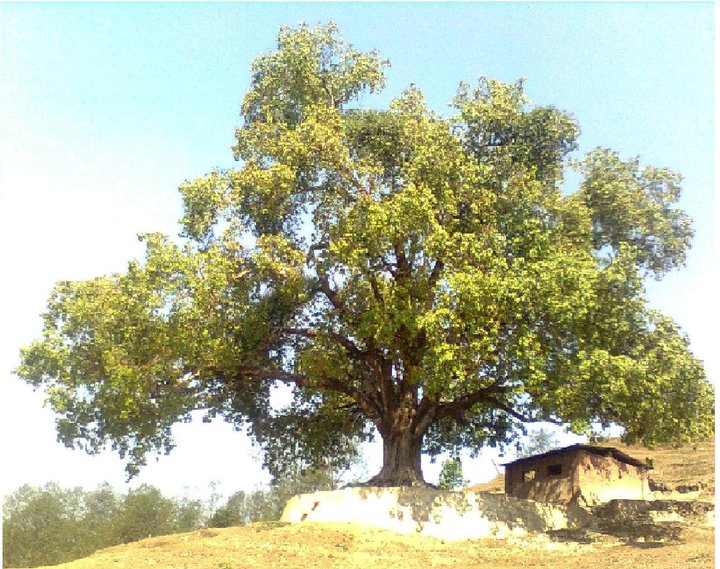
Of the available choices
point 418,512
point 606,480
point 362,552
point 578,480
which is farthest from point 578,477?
point 362,552

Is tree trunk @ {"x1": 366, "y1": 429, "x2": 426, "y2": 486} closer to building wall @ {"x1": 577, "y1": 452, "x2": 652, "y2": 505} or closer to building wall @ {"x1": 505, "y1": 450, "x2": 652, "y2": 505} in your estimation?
building wall @ {"x1": 505, "y1": 450, "x2": 652, "y2": 505}

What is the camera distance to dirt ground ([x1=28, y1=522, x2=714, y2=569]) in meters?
19.9

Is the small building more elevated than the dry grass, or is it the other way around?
the small building

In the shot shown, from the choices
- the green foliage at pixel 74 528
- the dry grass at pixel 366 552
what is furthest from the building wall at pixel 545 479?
the green foliage at pixel 74 528

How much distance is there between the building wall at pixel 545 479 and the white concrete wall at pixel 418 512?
582 cm

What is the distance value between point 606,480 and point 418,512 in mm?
12472

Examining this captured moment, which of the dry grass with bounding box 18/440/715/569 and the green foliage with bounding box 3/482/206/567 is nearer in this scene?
the dry grass with bounding box 18/440/715/569

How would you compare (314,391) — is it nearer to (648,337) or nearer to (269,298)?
(269,298)

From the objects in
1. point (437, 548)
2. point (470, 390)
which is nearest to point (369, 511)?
point (437, 548)

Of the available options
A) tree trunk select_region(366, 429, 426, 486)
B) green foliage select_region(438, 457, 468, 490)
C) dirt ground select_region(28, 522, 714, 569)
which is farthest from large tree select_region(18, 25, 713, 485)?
green foliage select_region(438, 457, 468, 490)

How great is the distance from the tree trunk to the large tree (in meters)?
0.08

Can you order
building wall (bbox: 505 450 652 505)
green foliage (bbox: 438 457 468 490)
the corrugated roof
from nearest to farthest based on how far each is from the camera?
building wall (bbox: 505 450 652 505) < the corrugated roof < green foliage (bbox: 438 457 468 490)

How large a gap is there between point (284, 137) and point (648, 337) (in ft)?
52.5

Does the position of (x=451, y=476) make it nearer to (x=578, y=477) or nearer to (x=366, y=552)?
(x=578, y=477)
